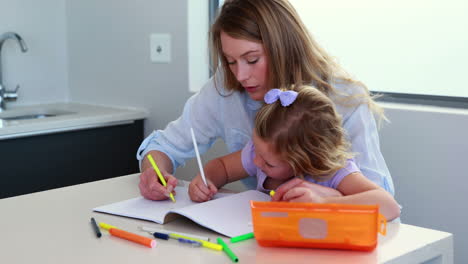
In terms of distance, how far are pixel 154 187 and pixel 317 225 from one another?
483mm

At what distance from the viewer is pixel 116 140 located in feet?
8.43

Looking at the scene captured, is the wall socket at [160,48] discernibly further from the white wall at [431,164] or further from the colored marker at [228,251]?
the colored marker at [228,251]

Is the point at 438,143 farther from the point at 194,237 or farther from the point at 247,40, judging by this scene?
the point at 194,237

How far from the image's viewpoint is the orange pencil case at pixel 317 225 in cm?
105

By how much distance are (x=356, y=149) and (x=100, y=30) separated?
1.57 metres

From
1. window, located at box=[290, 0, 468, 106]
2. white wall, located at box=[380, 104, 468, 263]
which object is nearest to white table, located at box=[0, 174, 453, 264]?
white wall, located at box=[380, 104, 468, 263]

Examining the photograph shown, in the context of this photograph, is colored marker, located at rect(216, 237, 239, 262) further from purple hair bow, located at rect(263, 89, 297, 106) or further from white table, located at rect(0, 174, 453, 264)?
purple hair bow, located at rect(263, 89, 297, 106)

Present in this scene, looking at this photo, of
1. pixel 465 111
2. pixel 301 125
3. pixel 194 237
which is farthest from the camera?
pixel 465 111

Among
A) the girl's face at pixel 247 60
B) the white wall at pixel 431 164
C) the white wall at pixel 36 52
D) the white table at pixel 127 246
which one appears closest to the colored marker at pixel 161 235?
the white table at pixel 127 246

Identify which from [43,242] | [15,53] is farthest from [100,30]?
[43,242]

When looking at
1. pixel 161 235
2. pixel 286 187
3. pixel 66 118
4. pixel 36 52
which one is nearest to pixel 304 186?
pixel 286 187

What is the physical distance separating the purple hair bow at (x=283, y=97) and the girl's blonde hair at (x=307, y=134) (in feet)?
0.04

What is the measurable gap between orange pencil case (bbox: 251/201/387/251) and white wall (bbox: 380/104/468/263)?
2.56 ft

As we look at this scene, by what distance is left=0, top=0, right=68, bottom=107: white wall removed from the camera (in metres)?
2.71
